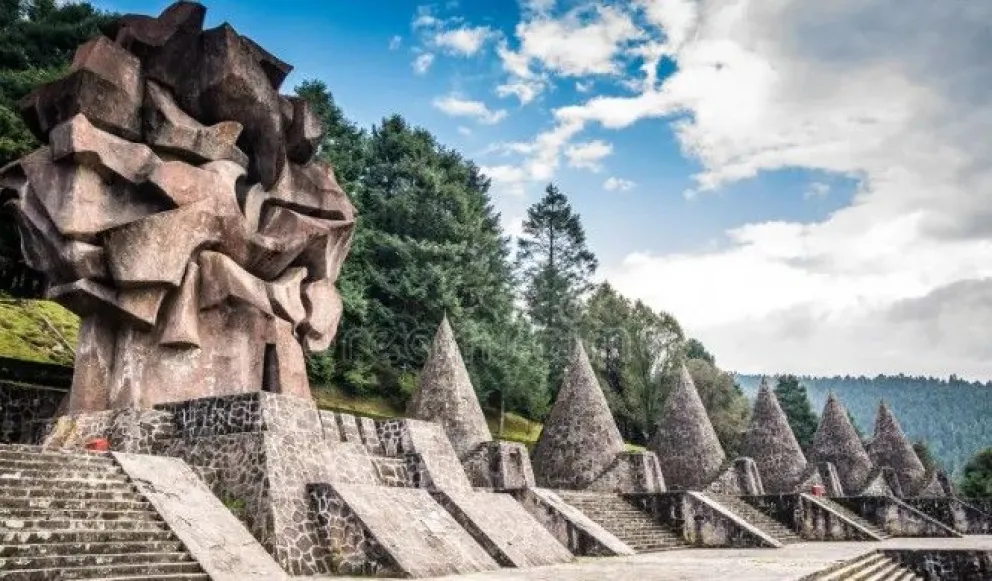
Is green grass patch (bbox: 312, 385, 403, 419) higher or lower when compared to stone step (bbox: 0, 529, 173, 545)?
higher

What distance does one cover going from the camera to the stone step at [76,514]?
7.82 m

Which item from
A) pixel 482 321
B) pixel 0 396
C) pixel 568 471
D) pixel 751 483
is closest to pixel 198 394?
pixel 0 396

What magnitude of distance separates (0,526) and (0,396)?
33.5ft

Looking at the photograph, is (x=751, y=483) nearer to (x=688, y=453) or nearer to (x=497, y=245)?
(x=688, y=453)

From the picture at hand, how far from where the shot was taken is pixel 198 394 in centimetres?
1437

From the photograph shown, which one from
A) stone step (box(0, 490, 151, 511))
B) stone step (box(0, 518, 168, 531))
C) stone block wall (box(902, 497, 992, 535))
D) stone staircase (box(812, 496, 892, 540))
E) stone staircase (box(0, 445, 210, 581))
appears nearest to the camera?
stone staircase (box(0, 445, 210, 581))

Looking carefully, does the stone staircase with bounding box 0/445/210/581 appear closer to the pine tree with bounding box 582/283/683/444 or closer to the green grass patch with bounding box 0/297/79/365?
the green grass patch with bounding box 0/297/79/365

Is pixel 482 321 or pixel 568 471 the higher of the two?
pixel 482 321

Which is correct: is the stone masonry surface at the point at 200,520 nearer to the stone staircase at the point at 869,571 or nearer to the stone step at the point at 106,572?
the stone step at the point at 106,572

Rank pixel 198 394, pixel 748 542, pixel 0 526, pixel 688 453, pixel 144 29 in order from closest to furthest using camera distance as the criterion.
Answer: pixel 0 526
pixel 198 394
pixel 144 29
pixel 748 542
pixel 688 453

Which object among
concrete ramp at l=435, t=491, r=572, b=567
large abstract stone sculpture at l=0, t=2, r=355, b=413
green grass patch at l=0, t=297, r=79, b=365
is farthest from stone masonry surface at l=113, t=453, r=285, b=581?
green grass patch at l=0, t=297, r=79, b=365

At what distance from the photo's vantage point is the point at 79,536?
26.1ft

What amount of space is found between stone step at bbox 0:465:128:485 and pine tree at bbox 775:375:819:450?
2266 inches

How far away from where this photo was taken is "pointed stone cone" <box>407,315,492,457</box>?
2258 centimetres
